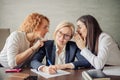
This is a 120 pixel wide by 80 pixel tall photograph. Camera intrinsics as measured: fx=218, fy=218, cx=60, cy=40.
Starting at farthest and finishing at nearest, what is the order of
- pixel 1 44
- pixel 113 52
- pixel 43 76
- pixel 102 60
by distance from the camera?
pixel 1 44 → pixel 113 52 → pixel 102 60 → pixel 43 76

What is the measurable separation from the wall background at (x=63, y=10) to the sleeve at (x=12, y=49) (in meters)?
1.74

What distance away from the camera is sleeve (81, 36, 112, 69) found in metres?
1.95

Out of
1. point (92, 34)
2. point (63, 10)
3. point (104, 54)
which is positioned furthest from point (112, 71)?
point (63, 10)

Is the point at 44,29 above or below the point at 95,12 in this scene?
below

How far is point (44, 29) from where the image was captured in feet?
7.67

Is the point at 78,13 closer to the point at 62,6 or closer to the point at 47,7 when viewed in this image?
the point at 62,6

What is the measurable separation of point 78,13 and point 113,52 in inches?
70.8

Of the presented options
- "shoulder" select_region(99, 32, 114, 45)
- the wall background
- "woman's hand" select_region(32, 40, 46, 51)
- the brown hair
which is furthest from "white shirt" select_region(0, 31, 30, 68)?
the wall background

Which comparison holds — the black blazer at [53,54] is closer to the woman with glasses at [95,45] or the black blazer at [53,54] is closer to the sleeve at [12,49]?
the woman with glasses at [95,45]

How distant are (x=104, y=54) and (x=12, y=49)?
854mm

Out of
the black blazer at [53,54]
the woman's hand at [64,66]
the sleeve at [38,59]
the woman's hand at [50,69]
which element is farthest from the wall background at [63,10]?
the woman's hand at [50,69]

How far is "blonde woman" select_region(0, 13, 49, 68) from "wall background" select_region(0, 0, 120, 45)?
59.9 inches

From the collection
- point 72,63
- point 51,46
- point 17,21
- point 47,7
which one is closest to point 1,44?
point 17,21

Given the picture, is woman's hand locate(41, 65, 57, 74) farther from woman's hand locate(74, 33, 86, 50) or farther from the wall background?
the wall background
